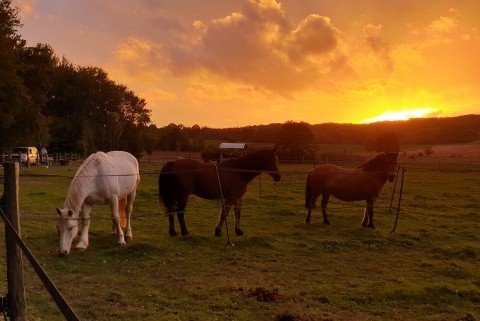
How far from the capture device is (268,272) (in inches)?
291

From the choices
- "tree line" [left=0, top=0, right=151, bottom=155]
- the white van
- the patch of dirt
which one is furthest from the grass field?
"tree line" [left=0, top=0, right=151, bottom=155]

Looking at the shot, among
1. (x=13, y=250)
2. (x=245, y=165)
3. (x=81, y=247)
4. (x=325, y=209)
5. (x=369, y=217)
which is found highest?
(x=245, y=165)

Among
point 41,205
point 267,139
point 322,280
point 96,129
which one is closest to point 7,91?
point 41,205

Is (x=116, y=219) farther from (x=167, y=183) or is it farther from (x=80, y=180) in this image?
(x=167, y=183)

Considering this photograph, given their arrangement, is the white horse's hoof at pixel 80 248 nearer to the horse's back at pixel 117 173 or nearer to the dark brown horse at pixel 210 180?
the horse's back at pixel 117 173

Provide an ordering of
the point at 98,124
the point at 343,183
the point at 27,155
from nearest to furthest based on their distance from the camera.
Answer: the point at 343,183 < the point at 27,155 < the point at 98,124

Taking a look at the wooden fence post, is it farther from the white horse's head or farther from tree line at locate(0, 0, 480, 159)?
tree line at locate(0, 0, 480, 159)

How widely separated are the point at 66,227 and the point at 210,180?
370 centimetres

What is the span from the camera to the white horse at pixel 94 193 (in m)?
7.89

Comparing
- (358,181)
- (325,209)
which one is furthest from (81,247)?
(358,181)

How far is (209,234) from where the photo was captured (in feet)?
34.2

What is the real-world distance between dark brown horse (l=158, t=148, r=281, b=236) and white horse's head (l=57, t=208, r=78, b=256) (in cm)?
265

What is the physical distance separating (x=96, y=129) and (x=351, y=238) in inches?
2096

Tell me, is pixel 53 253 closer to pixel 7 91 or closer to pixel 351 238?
pixel 351 238
